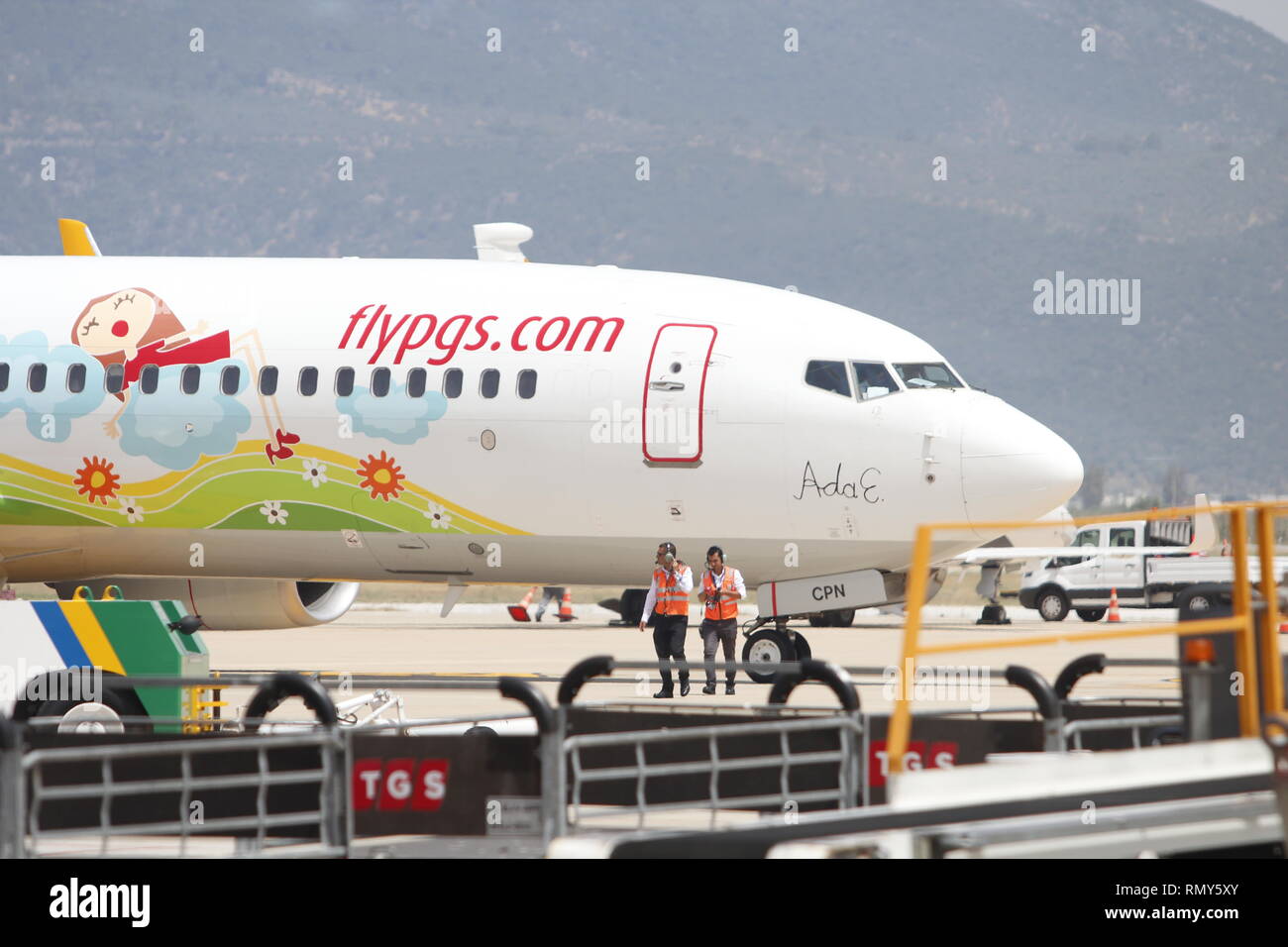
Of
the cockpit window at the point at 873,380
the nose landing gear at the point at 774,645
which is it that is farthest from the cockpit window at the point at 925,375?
the nose landing gear at the point at 774,645

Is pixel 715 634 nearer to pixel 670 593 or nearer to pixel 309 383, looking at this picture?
pixel 670 593

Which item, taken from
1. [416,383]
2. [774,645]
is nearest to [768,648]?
[774,645]

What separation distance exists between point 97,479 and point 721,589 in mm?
6975

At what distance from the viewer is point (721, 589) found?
21.6 m

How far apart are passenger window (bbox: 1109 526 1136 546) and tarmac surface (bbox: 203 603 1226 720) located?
1.78 meters

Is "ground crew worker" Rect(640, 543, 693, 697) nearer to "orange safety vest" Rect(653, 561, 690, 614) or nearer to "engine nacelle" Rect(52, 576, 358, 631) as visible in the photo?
"orange safety vest" Rect(653, 561, 690, 614)

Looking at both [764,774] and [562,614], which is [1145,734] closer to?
[764,774]

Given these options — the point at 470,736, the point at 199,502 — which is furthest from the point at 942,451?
the point at 470,736

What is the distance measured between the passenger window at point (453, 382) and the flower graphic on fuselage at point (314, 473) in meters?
1.58

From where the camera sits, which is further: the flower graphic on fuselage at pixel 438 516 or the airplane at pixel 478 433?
the flower graphic on fuselage at pixel 438 516

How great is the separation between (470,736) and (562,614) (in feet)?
120

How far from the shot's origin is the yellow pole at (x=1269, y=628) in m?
8.12

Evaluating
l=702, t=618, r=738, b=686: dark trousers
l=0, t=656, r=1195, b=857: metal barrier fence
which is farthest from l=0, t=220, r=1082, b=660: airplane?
l=0, t=656, r=1195, b=857: metal barrier fence

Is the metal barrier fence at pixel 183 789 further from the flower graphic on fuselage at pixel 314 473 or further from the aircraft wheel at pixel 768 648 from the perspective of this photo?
the aircraft wheel at pixel 768 648
